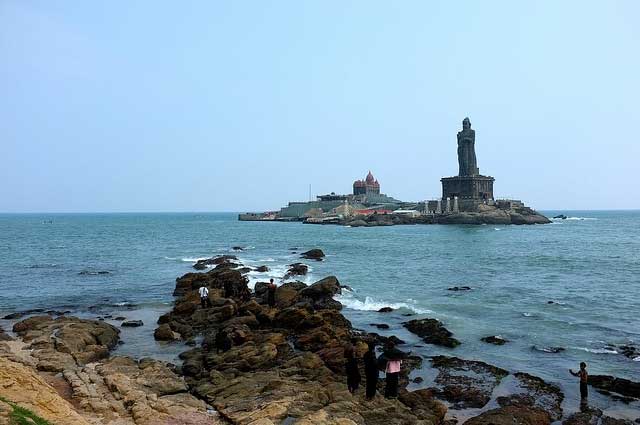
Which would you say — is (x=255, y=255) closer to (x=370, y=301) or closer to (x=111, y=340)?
(x=370, y=301)

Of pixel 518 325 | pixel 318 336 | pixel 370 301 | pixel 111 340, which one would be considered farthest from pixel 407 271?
pixel 111 340

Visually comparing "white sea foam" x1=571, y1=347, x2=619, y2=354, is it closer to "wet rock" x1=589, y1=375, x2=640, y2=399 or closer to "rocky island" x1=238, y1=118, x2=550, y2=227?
"wet rock" x1=589, y1=375, x2=640, y2=399

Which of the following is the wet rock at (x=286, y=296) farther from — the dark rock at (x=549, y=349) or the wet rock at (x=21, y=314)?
the wet rock at (x=21, y=314)

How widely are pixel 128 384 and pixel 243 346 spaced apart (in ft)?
19.4

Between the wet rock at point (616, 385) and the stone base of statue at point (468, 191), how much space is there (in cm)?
14731

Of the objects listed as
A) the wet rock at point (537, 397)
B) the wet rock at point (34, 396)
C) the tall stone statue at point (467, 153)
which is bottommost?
the wet rock at point (537, 397)

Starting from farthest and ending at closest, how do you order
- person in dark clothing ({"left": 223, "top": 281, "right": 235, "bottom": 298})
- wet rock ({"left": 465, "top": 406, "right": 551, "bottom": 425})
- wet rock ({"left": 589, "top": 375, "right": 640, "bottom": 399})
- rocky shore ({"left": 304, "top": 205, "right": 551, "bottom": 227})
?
rocky shore ({"left": 304, "top": 205, "right": 551, "bottom": 227})
person in dark clothing ({"left": 223, "top": 281, "right": 235, "bottom": 298})
wet rock ({"left": 589, "top": 375, "right": 640, "bottom": 399})
wet rock ({"left": 465, "top": 406, "right": 551, "bottom": 425})

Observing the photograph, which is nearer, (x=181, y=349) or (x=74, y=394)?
(x=74, y=394)

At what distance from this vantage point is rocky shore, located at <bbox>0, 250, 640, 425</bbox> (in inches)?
603

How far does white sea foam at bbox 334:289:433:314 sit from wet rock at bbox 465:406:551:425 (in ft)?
57.2

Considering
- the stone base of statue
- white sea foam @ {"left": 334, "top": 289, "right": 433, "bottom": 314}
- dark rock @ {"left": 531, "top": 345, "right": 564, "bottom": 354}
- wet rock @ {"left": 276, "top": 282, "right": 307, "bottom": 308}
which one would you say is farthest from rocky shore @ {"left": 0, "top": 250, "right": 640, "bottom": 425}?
the stone base of statue

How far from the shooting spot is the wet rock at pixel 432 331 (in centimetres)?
2659

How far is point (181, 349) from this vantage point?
992 inches

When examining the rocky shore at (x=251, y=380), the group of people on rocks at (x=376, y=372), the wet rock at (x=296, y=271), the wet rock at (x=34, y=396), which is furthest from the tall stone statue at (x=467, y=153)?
the wet rock at (x=34, y=396)
